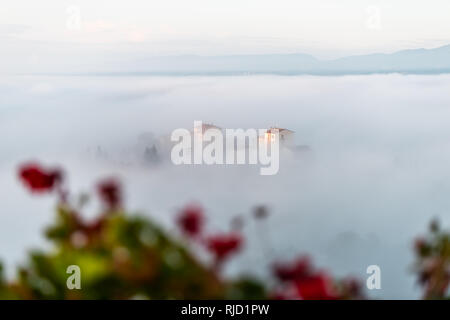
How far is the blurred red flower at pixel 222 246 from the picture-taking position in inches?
35.2

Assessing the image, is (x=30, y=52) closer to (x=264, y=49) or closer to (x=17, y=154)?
(x=17, y=154)

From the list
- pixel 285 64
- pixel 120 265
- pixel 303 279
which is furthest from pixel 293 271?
pixel 285 64

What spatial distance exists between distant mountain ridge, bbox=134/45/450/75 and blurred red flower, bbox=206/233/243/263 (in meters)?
0.53

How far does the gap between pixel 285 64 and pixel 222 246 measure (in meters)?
0.60

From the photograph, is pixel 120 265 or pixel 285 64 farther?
pixel 285 64

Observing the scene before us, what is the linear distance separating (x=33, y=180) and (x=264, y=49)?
620 mm

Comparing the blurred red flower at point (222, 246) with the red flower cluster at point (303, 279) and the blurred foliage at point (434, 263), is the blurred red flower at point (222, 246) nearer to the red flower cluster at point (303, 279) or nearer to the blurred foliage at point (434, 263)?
the red flower cluster at point (303, 279)

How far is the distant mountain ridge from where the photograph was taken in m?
1.34

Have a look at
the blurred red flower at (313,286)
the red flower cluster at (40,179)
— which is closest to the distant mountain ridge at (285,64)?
the red flower cluster at (40,179)

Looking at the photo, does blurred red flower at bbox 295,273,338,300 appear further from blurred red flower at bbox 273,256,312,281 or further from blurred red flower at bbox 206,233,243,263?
blurred red flower at bbox 206,233,243,263

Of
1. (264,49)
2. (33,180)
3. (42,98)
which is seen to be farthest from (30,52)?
(264,49)

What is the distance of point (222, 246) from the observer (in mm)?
902

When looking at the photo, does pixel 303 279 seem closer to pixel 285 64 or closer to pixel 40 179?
pixel 40 179

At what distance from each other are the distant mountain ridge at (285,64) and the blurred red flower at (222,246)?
534mm
